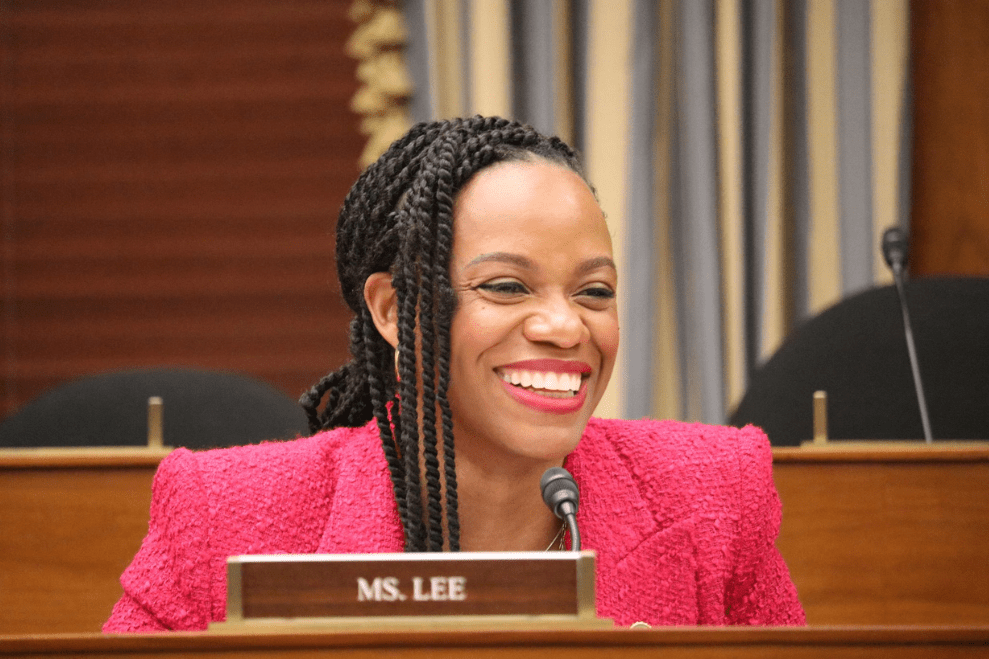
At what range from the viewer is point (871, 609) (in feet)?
6.53

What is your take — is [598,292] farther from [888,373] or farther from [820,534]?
[888,373]

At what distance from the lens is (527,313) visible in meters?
1.43

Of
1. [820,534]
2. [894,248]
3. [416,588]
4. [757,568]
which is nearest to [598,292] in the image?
[757,568]

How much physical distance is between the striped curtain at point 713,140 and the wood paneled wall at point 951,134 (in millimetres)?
62

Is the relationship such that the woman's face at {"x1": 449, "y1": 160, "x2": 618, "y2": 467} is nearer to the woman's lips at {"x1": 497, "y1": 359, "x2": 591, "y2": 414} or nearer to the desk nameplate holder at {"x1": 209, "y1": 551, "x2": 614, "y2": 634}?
the woman's lips at {"x1": 497, "y1": 359, "x2": 591, "y2": 414}

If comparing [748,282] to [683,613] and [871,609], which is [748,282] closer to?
[871,609]

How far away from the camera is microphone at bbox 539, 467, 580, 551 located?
121cm

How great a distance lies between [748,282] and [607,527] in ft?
6.92

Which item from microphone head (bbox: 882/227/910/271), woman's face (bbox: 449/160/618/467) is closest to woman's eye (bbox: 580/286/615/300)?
woman's face (bbox: 449/160/618/467)

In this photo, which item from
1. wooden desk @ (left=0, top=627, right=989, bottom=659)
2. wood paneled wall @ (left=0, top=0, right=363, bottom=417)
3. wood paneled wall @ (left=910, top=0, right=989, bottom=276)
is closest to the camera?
wooden desk @ (left=0, top=627, right=989, bottom=659)

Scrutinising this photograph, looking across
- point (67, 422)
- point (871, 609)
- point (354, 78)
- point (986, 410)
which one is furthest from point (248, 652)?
point (354, 78)

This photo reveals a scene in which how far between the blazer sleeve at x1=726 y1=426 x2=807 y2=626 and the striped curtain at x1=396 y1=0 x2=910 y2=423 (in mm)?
1808

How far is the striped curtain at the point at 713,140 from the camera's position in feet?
11.1

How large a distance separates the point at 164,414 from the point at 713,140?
6.36ft
